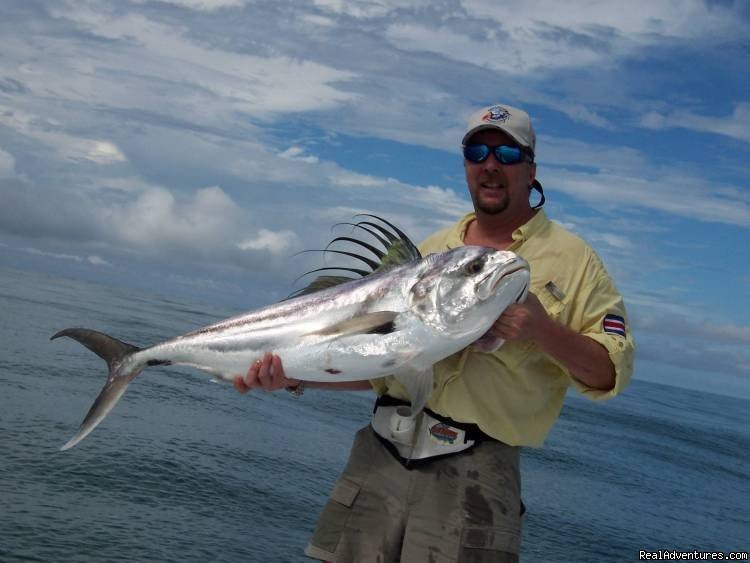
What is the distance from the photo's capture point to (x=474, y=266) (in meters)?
3.43

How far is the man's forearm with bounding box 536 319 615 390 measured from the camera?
3.33 meters

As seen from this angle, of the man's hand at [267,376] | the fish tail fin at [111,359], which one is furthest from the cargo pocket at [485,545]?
the fish tail fin at [111,359]

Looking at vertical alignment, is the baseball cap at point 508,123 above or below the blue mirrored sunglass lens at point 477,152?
above

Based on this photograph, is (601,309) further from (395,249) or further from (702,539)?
(702,539)

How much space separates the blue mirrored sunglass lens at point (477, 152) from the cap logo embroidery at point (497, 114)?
172 millimetres

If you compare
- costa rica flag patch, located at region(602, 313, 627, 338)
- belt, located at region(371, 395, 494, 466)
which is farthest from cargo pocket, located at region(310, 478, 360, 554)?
costa rica flag patch, located at region(602, 313, 627, 338)

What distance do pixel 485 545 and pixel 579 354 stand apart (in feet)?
3.80

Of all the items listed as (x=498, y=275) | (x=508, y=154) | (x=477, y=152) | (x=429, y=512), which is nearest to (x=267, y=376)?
(x=429, y=512)

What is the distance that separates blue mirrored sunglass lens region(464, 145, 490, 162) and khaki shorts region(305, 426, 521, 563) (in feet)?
5.56

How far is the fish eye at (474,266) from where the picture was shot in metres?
3.41

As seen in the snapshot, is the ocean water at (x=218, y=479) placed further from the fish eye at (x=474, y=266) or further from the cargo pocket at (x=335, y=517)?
the fish eye at (x=474, y=266)

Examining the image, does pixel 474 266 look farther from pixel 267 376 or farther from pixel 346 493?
pixel 346 493

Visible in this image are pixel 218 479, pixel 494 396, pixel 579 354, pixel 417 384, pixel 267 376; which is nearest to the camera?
pixel 579 354

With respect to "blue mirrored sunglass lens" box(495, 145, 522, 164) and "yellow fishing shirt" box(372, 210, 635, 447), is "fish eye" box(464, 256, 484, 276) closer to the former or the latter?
"yellow fishing shirt" box(372, 210, 635, 447)
